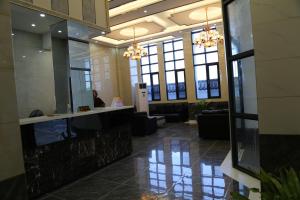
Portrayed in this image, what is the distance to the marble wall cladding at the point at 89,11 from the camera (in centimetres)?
551

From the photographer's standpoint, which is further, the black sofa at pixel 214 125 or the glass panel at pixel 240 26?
the black sofa at pixel 214 125

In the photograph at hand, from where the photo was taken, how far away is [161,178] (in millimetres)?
4461

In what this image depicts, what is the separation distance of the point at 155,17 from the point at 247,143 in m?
7.19

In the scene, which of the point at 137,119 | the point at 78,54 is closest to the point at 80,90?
the point at 78,54

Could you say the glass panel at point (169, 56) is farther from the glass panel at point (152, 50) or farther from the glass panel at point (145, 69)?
the glass panel at point (145, 69)

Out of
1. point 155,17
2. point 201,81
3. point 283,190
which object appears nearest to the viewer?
point 283,190

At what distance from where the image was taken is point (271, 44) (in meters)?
2.75

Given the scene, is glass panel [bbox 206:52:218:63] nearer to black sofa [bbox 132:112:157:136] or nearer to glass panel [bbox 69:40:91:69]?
black sofa [bbox 132:112:157:136]

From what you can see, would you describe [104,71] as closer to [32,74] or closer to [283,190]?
[32,74]

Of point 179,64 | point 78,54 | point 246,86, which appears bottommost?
point 246,86

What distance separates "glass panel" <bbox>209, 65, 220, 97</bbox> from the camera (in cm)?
1224

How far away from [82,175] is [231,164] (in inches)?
111

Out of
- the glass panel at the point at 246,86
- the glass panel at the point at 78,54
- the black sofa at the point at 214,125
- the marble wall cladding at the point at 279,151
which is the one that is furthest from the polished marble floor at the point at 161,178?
the glass panel at the point at 78,54

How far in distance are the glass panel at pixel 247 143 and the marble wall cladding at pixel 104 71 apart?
29.9ft
